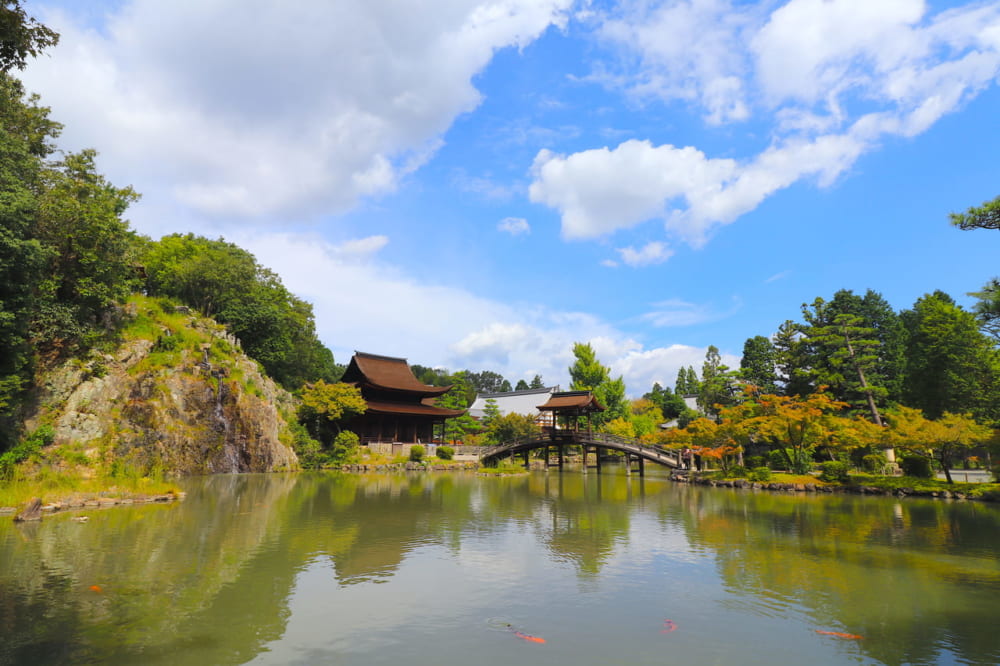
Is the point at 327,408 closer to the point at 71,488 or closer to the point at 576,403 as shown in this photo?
the point at 576,403

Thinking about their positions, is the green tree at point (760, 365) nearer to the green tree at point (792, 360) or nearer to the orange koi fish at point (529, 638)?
the green tree at point (792, 360)

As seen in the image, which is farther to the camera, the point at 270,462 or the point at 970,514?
the point at 270,462

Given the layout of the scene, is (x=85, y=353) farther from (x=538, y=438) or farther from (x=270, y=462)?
(x=538, y=438)

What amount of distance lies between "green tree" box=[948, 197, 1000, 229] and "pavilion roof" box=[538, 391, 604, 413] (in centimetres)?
2530

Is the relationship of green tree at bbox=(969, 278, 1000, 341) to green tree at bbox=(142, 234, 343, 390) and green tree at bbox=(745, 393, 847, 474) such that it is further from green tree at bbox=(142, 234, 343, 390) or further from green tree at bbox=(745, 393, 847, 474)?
green tree at bbox=(142, 234, 343, 390)

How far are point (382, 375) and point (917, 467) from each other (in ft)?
120

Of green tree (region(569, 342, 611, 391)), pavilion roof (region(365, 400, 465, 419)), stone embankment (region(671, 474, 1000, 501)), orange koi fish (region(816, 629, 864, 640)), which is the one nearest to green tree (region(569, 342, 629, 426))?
green tree (region(569, 342, 611, 391))

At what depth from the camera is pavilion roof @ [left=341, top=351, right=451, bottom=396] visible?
43.3 meters

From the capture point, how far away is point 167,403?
26.5 m

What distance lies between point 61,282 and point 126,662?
23036 mm

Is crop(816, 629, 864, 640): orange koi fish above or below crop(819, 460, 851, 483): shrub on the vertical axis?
below

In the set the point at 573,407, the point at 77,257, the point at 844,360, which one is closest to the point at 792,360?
the point at 844,360

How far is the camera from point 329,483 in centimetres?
2625

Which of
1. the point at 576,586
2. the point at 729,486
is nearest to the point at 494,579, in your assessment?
the point at 576,586
